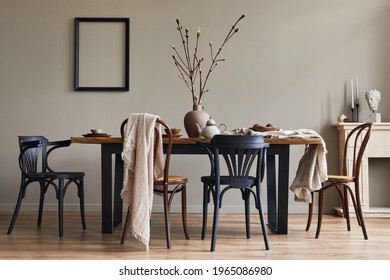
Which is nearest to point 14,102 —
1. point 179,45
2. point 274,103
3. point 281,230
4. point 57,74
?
point 57,74

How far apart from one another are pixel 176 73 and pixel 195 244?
2.17 m

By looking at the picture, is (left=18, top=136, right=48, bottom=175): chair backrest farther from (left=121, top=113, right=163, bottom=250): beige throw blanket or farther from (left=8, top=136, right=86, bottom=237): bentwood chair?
(left=121, top=113, right=163, bottom=250): beige throw blanket

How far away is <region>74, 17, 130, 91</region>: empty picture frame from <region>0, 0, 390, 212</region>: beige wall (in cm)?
8

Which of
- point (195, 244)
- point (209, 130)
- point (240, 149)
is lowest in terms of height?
point (195, 244)

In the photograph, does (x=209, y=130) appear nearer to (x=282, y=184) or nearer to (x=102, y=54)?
(x=282, y=184)

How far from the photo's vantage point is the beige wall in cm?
474

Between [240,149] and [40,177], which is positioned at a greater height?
[240,149]

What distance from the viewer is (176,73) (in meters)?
4.77

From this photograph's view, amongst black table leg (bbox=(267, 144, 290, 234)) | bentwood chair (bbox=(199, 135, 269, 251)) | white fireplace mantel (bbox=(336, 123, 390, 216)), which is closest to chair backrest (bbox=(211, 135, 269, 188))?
bentwood chair (bbox=(199, 135, 269, 251))

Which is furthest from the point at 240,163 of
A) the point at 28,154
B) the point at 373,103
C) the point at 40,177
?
the point at 373,103

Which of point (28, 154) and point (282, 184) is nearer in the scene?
point (282, 184)

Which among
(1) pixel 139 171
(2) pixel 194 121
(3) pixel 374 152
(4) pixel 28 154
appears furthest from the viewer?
(3) pixel 374 152

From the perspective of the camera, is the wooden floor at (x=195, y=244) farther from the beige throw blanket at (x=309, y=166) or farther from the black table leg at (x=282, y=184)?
the beige throw blanket at (x=309, y=166)

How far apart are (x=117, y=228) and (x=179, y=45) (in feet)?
6.66
